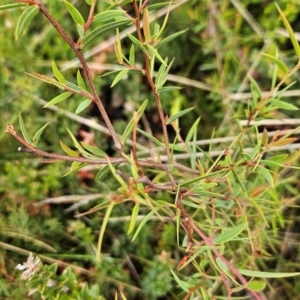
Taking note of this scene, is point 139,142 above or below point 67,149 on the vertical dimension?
below

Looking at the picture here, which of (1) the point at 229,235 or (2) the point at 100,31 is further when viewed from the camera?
(1) the point at 229,235

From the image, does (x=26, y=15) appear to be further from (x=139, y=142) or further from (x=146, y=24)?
(x=139, y=142)

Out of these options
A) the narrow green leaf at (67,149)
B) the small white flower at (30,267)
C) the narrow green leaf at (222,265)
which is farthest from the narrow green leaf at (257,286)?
the small white flower at (30,267)

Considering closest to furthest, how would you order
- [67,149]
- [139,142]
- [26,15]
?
[26,15], [67,149], [139,142]

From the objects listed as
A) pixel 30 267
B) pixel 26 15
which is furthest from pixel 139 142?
pixel 26 15

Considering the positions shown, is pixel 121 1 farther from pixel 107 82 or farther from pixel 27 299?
pixel 107 82

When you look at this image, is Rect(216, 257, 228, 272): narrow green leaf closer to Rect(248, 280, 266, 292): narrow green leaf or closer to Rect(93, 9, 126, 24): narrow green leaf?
Rect(248, 280, 266, 292): narrow green leaf

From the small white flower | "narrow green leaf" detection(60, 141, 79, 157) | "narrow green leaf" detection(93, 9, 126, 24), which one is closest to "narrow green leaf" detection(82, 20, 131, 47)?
"narrow green leaf" detection(93, 9, 126, 24)

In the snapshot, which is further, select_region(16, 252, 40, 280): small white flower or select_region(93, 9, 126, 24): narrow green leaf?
select_region(16, 252, 40, 280): small white flower

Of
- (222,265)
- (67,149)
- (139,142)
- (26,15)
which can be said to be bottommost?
(139,142)
